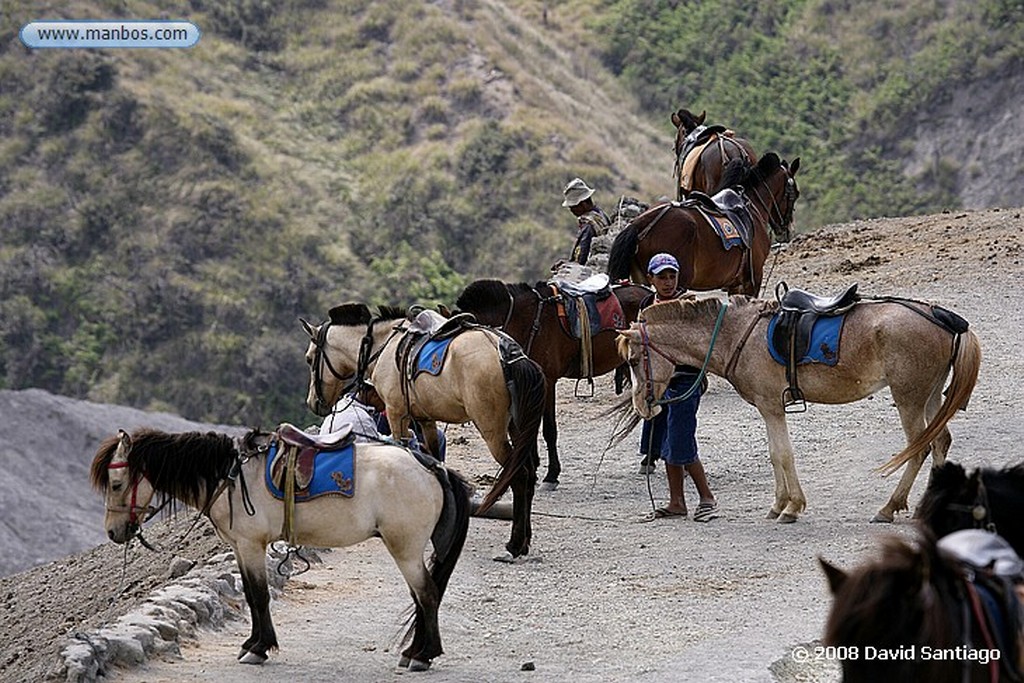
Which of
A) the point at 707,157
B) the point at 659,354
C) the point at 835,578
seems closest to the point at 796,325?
the point at 659,354

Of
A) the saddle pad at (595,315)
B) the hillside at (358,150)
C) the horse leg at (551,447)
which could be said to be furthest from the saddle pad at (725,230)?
→ the hillside at (358,150)

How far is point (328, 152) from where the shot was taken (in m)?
37.7

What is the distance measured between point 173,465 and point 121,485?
27 cm

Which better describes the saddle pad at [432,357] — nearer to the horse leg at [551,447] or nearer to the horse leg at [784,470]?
the horse leg at [551,447]

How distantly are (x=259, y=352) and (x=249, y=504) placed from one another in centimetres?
2369

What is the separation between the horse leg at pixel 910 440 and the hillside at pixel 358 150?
21.3m

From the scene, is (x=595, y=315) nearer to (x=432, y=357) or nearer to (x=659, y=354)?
(x=659, y=354)

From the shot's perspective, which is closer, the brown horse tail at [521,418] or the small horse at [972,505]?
the small horse at [972,505]

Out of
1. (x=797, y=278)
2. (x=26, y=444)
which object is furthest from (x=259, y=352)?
(x=797, y=278)

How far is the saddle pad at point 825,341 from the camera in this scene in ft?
32.5

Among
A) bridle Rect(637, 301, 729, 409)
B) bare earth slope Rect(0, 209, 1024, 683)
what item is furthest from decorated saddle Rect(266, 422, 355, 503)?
bridle Rect(637, 301, 729, 409)

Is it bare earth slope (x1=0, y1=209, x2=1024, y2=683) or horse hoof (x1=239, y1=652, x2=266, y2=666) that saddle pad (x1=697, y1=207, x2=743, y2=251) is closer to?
bare earth slope (x1=0, y1=209, x2=1024, y2=683)

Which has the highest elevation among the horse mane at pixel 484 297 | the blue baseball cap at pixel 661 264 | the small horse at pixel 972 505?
the blue baseball cap at pixel 661 264

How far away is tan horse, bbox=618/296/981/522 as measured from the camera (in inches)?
381
